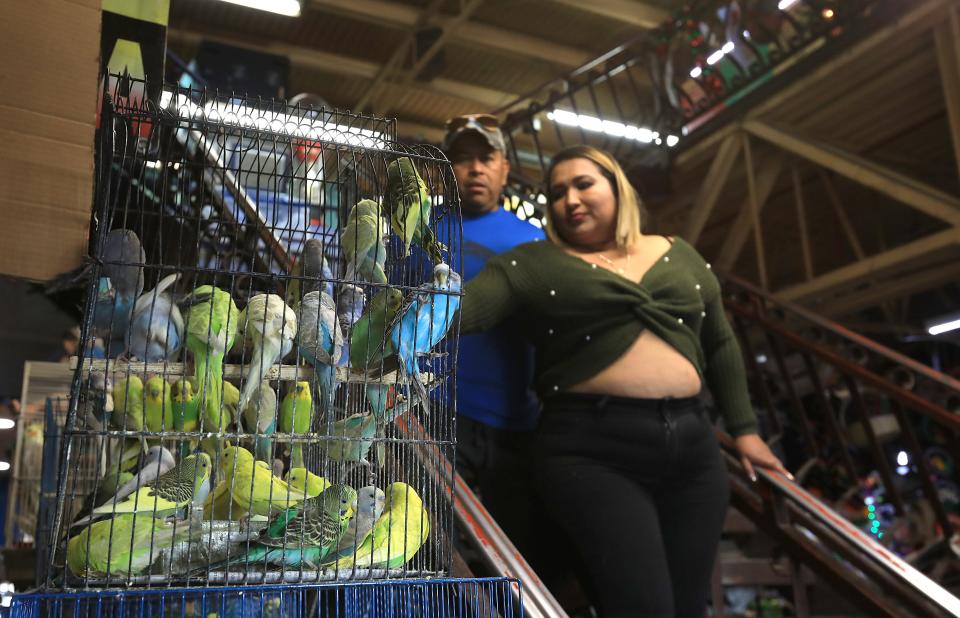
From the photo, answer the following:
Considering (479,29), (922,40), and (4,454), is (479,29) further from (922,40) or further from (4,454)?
(4,454)

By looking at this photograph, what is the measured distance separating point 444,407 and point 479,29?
6230 mm

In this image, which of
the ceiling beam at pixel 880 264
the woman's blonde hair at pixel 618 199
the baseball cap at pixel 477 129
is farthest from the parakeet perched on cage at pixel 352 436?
the ceiling beam at pixel 880 264

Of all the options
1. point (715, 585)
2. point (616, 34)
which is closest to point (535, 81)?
point (616, 34)

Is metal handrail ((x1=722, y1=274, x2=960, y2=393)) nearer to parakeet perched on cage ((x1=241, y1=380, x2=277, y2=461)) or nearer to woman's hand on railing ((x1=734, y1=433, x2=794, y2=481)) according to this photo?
woman's hand on railing ((x1=734, y1=433, x2=794, y2=481))

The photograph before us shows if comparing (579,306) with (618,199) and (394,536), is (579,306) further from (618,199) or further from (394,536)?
(394,536)

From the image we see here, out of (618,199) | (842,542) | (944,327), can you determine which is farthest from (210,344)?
(944,327)

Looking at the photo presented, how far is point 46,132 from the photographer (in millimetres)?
1256

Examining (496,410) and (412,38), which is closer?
(496,410)

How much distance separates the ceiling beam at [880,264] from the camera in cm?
473

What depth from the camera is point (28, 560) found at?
304 cm

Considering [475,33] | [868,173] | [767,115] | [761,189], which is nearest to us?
[868,173]

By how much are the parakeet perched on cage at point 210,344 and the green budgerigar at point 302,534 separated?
0.17 m

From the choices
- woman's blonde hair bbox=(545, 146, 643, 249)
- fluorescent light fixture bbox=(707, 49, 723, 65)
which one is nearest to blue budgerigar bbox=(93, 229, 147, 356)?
woman's blonde hair bbox=(545, 146, 643, 249)

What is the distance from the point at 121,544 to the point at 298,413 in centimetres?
36
